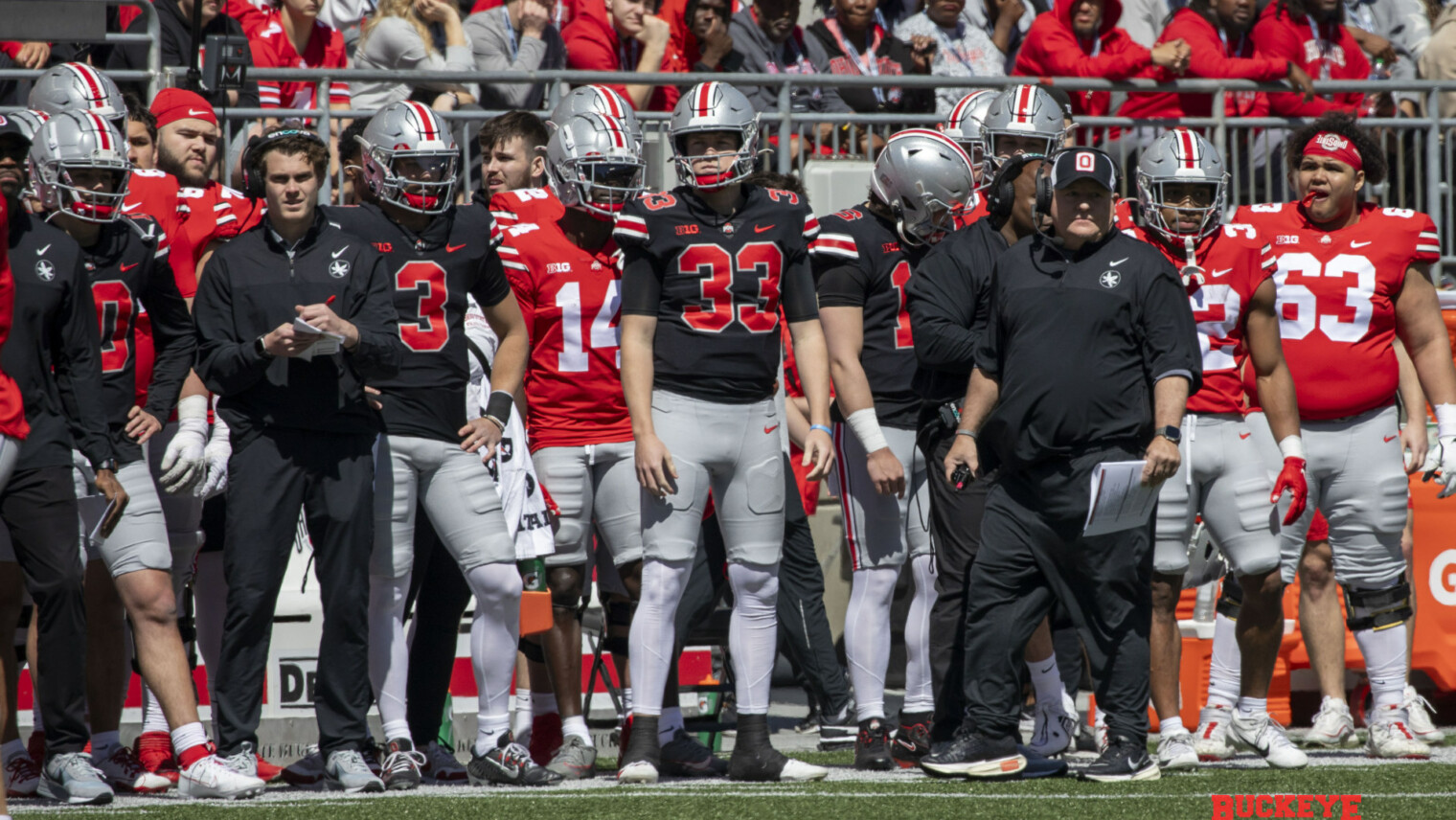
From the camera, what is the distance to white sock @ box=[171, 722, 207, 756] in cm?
557

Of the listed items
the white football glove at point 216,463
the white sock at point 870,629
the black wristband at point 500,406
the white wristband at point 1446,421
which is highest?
the black wristband at point 500,406

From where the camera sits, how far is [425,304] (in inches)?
234

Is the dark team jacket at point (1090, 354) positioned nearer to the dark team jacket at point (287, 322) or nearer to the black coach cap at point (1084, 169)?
the black coach cap at point (1084, 169)

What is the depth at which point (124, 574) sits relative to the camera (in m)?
5.68

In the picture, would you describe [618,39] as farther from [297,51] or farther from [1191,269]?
[1191,269]

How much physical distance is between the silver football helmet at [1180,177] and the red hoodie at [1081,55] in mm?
3779

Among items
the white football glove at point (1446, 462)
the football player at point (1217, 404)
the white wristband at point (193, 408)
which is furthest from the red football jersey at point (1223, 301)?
the white wristband at point (193, 408)

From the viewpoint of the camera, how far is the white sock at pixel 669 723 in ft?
Answer: 20.3

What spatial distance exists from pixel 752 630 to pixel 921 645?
877 millimetres

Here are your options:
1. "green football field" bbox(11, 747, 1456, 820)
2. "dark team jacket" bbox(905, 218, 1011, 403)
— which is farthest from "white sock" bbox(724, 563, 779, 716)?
"dark team jacket" bbox(905, 218, 1011, 403)

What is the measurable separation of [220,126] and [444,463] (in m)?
2.15

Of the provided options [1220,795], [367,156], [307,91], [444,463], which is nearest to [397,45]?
[307,91]

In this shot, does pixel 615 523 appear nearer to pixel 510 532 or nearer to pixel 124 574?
pixel 510 532

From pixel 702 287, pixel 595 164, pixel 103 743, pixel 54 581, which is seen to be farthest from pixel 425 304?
pixel 103 743
